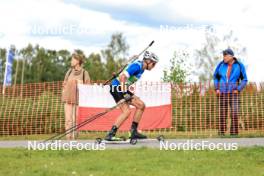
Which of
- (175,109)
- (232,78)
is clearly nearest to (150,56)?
(232,78)

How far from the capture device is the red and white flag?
14.4 meters

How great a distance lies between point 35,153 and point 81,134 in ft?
16.3

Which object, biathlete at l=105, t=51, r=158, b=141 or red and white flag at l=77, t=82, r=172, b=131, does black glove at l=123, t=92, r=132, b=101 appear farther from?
red and white flag at l=77, t=82, r=172, b=131

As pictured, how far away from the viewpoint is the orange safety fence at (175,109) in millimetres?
14578

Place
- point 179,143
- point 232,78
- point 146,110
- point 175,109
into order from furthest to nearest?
1. point 175,109
2. point 146,110
3. point 232,78
4. point 179,143

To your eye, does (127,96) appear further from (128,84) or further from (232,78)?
(232,78)

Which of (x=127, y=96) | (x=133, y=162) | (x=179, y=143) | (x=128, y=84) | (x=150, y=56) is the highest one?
(x=150, y=56)

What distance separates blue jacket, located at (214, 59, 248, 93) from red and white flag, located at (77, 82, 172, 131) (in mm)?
2079

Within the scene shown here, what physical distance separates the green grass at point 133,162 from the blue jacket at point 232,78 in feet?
13.1

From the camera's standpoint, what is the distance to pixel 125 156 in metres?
8.38

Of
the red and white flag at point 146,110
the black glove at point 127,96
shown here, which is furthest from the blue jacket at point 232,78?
the black glove at point 127,96

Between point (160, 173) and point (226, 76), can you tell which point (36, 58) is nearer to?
point (226, 76)

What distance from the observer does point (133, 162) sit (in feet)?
25.4

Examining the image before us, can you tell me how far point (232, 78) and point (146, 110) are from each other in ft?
9.32
